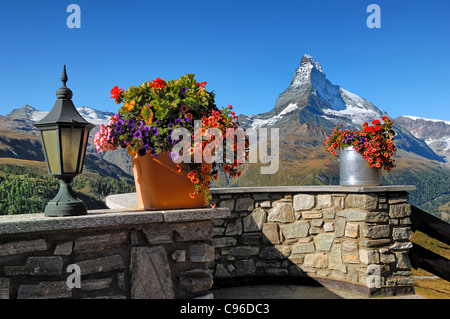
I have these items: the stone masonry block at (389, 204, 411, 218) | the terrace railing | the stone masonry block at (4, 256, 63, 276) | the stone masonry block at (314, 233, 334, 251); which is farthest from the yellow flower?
the terrace railing

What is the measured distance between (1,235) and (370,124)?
4515 millimetres

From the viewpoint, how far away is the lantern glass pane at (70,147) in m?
2.54

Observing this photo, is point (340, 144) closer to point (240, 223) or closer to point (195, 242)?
point (240, 223)

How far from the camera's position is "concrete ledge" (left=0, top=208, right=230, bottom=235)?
7.22 feet

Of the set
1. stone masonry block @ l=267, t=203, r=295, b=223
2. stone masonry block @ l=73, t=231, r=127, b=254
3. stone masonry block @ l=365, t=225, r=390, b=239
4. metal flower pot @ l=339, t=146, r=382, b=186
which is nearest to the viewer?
stone masonry block @ l=73, t=231, r=127, b=254

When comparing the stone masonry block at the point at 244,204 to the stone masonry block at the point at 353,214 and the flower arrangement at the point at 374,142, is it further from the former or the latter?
the flower arrangement at the point at 374,142

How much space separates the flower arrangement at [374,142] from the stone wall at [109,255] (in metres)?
2.93

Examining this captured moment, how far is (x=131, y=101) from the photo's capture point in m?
2.74

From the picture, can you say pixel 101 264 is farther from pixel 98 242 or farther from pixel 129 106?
pixel 129 106

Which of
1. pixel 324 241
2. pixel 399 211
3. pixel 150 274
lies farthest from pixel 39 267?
pixel 399 211

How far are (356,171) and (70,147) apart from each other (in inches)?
149

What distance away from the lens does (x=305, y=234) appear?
5.20 m

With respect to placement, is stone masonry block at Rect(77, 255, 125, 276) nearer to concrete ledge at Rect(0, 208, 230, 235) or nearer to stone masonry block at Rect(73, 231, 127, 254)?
stone masonry block at Rect(73, 231, 127, 254)
